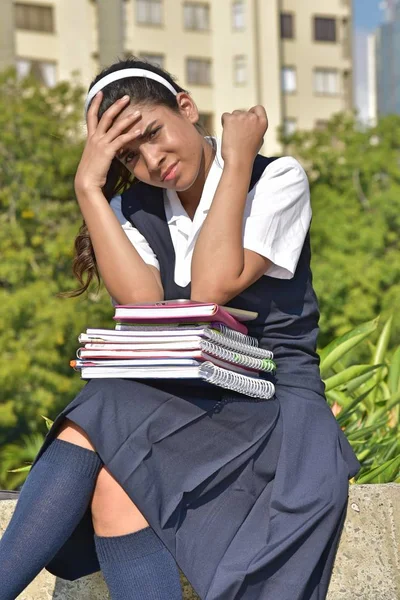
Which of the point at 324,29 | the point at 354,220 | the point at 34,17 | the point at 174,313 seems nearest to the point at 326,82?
Result: the point at 324,29

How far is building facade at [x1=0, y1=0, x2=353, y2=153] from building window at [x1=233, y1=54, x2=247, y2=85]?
0.04 meters

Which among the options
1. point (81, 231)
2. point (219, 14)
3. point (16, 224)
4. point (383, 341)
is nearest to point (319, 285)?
point (16, 224)

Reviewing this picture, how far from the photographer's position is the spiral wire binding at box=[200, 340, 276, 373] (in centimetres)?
240

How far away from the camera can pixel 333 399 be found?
3898mm

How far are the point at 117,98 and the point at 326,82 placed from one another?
44.2 m

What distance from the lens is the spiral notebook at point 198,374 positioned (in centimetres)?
238

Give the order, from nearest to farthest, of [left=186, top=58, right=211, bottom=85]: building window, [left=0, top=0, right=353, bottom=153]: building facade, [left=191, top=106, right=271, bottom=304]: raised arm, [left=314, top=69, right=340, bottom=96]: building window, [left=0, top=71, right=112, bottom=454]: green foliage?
[left=191, top=106, right=271, bottom=304]: raised arm → [left=0, top=71, right=112, bottom=454]: green foliage → [left=0, top=0, right=353, bottom=153]: building facade → [left=186, top=58, right=211, bottom=85]: building window → [left=314, top=69, right=340, bottom=96]: building window

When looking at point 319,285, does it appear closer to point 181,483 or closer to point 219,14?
point 181,483

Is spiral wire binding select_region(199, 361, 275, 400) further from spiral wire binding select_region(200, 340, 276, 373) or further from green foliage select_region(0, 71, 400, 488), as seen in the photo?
green foliage select_region(0, 71, 400, 488)

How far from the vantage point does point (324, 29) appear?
151 ft

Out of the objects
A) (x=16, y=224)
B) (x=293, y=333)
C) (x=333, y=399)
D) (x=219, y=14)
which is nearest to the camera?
(x=293, y=333)

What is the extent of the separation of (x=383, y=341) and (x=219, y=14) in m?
38.9

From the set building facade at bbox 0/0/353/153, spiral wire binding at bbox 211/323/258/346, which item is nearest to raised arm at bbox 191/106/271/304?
spiral wire binding at bbox 211/323/258/346

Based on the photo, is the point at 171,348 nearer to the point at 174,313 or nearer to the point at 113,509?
the point at 174,313
